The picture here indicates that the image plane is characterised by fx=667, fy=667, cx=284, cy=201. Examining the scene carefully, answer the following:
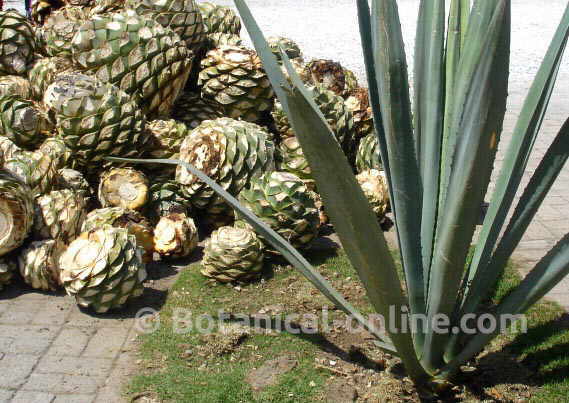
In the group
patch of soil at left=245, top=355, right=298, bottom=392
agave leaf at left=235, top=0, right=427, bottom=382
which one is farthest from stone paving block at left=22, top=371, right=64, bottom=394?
agave leaf at left=235, top=0, right=427, bottom=382

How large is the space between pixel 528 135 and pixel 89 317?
2.54 metres

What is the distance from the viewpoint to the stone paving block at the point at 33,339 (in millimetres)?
3500

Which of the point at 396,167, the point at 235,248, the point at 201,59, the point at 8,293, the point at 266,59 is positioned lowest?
the point at 8,293

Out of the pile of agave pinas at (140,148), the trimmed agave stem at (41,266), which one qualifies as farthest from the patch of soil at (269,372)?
the trimmed agave stem at (41,266)

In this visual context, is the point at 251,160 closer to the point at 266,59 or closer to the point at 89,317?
the point at 89,317

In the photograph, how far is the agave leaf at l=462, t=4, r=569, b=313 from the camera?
258 cm

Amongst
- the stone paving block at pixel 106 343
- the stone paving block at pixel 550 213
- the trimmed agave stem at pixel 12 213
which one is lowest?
the stone paving block at pixel 550 213

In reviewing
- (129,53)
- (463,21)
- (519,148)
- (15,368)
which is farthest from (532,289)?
(129,53)

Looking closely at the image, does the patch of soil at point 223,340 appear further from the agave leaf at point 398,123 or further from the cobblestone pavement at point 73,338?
the agave leaf at point 398,123

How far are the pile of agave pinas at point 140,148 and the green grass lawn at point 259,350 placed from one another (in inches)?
8.7

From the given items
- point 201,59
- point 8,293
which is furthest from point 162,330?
point 201,59

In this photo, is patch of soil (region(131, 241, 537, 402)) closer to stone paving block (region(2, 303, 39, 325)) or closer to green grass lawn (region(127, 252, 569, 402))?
green grass lawn (region(127, 252, 569, 402))

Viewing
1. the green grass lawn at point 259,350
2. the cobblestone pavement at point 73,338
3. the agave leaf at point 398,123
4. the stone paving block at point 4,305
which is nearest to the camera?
the agave leaf at point 398,123

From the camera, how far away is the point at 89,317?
3791 millimetres
